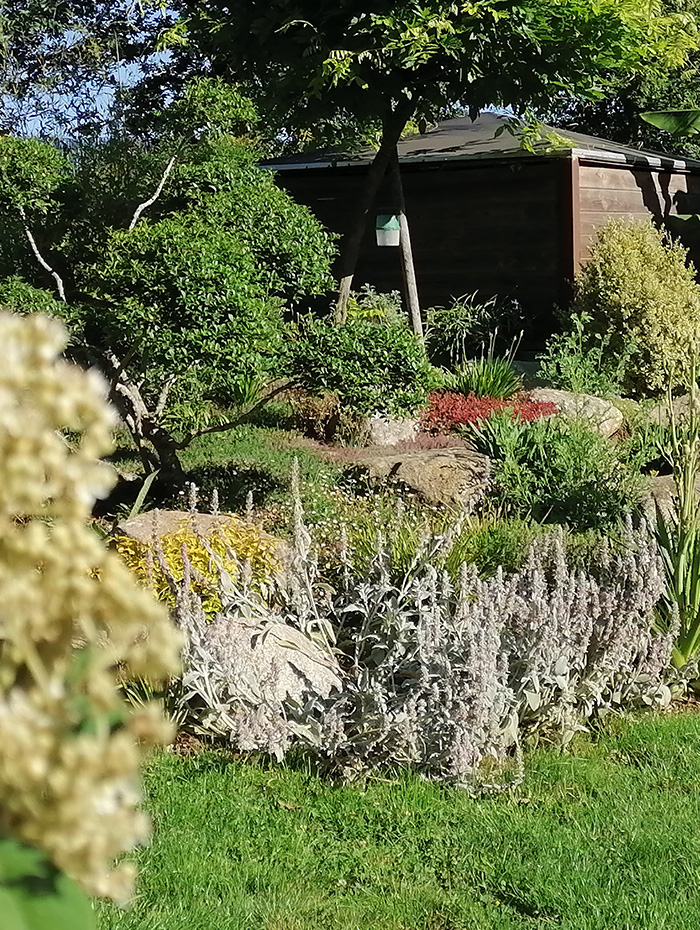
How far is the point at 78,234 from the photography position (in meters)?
7.92

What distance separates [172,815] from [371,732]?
83 centimetres

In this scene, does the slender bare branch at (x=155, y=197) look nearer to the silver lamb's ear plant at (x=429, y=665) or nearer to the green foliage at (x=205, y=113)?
the green foliage at (x=205, y=113)

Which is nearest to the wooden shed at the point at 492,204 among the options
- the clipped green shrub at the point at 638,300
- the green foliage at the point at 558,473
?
the clipped green shrub at the point at 638,300

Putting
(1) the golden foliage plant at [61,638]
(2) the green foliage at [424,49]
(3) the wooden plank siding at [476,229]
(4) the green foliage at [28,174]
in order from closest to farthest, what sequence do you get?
(1) the golden foliage plant at [61,638] → (4) the green foliage at [28,174] → (2) the green foliage at [424,49] → (3) the wooden plank siding at [476,229]

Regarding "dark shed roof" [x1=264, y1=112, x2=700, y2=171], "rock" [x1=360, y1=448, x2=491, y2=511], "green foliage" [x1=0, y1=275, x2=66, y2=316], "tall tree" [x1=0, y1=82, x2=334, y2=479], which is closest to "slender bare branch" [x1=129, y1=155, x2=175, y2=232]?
"tall tree" [x1=0, y1=82, x2=334, y2=479]

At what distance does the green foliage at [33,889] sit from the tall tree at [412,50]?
1138 cm

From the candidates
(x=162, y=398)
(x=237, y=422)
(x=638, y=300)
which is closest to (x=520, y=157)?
(x=638, y=300)

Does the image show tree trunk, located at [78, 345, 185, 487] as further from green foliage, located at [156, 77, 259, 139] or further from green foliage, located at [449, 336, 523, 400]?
green foliage, located at [449, 336, 523, 400]

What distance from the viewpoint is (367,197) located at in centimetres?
1303

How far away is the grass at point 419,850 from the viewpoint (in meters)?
3.59

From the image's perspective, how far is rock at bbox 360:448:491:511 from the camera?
8398 millimetres

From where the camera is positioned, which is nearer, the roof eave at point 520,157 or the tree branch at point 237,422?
the tree branch at point 237,422

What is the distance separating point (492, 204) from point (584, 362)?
4570 millimetres

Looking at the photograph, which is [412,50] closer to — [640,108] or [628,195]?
[628,195]
